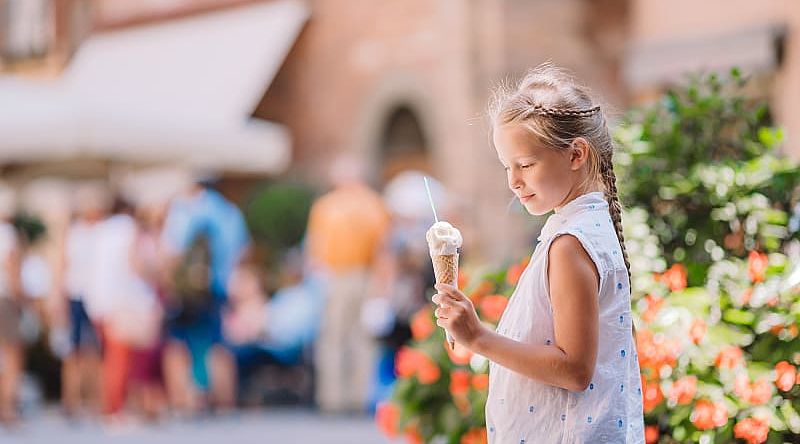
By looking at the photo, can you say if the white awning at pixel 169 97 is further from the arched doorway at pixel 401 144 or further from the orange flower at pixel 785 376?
the orange flower at pixel 785 376

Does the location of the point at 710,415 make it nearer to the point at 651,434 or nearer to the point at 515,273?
the point at 651,434

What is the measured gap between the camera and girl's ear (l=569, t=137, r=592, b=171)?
8.46 feet

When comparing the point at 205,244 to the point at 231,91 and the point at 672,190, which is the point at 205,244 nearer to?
the point at 672,190

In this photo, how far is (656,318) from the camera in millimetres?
4195

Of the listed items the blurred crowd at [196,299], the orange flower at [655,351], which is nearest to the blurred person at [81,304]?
the blurred crowd at [196,299]

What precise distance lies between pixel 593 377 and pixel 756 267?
6.08ft

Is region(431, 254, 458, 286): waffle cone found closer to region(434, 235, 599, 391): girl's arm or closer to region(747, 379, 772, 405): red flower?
region(434, 235, 599, 391): girl's arm

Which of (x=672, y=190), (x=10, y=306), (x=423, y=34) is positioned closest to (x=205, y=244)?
(x=10, y=306)

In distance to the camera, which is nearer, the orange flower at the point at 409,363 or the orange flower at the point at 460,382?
the orange flower at the point at 460,382

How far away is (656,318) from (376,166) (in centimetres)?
1431

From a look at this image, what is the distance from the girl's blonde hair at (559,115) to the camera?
8.40 ft

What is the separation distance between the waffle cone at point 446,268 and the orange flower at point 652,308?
1.78 meters

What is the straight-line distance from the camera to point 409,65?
685 inches

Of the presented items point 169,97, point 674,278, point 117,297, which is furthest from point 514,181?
point 169,97
